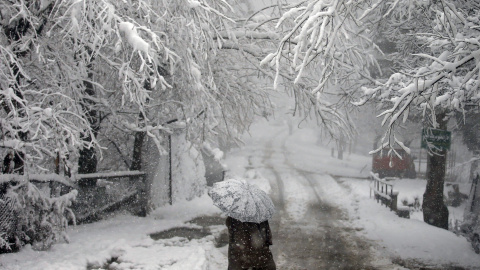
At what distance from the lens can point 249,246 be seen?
5.38m

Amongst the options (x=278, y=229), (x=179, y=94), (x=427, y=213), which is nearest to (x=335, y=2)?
(x=179, y=94)

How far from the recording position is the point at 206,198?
16.2 metres

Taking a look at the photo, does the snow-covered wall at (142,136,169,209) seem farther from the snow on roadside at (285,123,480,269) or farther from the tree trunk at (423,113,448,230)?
the tree trunk at (423,113,448,230)

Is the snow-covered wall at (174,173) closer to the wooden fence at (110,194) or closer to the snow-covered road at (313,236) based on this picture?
the wooden fence at (110,194)

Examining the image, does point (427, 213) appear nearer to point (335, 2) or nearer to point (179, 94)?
point (179, 94)

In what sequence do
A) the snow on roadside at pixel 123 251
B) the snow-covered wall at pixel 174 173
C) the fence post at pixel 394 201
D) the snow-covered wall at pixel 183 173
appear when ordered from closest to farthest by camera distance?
1. the snow on roadside at pixel 123 251
2. the snow-covered wall at pixel 174 173
3. the fence post at pixel 394 201
4. the snow-covered wall at pixel 183 173

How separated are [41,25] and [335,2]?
597cm

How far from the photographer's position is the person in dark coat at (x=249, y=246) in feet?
17.5

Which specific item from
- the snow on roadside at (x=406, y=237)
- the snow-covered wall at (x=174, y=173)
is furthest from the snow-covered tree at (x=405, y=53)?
the snow-covered wall at (x=174, y=173)

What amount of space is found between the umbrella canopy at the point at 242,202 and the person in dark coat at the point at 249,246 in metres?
0.18

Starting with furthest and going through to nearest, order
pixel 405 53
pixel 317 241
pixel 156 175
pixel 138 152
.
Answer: pixel 156 175 < pixel 405 53 < pixel 138 152 < pixel 317 241

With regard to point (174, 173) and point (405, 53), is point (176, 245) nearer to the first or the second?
point (174, 173)

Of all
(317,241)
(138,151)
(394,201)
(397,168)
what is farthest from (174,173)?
(397,168)

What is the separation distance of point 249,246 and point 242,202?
548 mm
